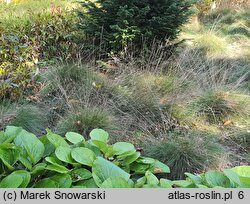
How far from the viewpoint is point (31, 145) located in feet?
7.49

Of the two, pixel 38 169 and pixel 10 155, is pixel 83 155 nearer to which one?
pixel 38 169

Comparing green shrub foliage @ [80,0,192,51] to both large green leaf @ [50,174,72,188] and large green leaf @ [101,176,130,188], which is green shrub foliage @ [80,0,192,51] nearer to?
large green leaf @ [50,174,72,188]

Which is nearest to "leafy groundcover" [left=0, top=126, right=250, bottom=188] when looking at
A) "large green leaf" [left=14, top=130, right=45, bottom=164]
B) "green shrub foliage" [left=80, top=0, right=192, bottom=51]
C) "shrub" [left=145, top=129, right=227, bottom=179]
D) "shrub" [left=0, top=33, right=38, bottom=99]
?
"large green leaf" [left=14, top=130, right=45, bottom=164]

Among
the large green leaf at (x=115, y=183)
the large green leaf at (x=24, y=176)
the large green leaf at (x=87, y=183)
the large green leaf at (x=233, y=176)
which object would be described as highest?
the large green leaf at (x=233, y=176)

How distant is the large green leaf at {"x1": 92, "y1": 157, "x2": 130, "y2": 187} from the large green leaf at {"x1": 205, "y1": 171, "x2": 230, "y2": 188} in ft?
1.49

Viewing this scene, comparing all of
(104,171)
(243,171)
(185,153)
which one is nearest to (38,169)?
(104,171)

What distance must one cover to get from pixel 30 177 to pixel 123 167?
0.60m

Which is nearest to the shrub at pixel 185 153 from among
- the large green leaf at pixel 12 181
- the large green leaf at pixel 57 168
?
the large green leaf at pixel 57 168

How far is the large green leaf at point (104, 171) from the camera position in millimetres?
2057

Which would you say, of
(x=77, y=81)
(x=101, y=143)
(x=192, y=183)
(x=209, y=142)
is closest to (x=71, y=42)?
(x=77, y=81)

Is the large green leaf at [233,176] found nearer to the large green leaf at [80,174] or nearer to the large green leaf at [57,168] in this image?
the large green leaf at [80,174]

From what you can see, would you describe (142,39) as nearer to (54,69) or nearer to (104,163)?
(54,69)

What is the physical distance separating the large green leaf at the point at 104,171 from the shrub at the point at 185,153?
3.51ft

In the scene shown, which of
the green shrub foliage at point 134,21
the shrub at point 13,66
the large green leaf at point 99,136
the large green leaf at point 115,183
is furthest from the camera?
the green shrub foliage at point 134,21
